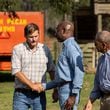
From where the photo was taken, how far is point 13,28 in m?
18.6

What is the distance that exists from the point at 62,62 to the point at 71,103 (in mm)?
517

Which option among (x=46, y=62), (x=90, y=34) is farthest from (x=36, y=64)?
(x=90, y=34)

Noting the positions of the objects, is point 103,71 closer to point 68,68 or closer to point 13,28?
point 68,68

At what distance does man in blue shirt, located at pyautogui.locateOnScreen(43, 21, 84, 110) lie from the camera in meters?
6.36

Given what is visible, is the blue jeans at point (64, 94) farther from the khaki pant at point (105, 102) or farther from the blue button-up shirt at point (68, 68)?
the khaki pant at point (105, 102)

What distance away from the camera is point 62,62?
647 centimetres

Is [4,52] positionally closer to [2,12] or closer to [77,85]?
[2,12]

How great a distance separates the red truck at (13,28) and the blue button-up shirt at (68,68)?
11.9m

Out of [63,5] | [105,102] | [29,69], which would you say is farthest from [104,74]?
[63,5]

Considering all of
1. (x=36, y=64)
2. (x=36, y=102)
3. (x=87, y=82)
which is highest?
(x=36, y=64)

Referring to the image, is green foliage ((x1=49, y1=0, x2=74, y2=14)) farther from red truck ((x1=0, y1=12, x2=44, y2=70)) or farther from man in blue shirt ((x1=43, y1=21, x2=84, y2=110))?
man in blue shirt ((x1=43, y1=21, x2=84, y2=110))

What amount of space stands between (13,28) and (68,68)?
12.3 m

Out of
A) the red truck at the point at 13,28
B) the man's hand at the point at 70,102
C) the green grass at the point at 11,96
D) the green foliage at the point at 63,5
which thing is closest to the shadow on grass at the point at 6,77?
the green grass at the point at 11,96

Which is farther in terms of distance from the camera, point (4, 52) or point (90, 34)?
point (90, 34)
